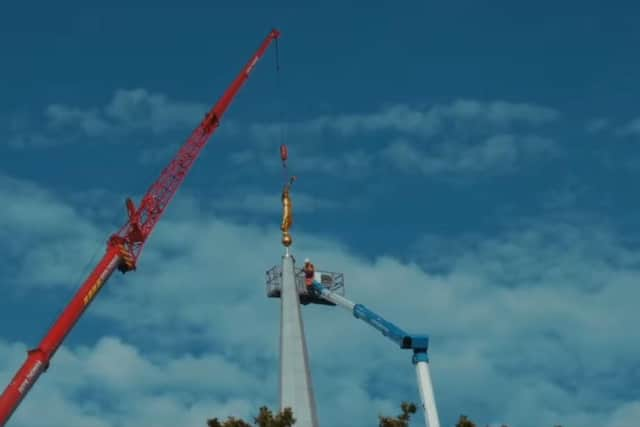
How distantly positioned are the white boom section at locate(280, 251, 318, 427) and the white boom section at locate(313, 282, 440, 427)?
26.4ft

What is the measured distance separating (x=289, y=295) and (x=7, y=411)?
38.3m

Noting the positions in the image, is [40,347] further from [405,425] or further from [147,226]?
[405,425]

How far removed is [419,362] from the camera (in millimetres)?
99750

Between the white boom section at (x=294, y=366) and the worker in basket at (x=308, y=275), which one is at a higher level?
the worker in basket at (x=308, y=275)

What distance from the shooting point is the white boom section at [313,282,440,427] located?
92562 mm

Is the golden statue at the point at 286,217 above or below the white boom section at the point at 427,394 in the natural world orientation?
above

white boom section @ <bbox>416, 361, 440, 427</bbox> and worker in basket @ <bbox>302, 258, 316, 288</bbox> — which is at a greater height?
worker in basket @ <bbox>302, 258, 316, 288</bbox>

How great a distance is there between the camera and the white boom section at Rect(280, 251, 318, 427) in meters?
97.0

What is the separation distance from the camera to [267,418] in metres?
57.9

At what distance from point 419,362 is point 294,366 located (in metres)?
11.7

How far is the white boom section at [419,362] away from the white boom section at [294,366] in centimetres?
804

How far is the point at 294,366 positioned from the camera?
10094cm

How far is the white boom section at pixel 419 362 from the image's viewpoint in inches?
3644

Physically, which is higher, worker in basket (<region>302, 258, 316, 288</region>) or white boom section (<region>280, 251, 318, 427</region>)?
worker in basket (<region>302, 258, 316, 288</region>)
